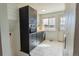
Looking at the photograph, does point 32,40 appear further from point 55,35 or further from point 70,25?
point 70,25

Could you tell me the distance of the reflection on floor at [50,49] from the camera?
0.93 metres

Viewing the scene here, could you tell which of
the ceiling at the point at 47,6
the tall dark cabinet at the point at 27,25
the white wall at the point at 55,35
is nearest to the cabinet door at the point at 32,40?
the tall dark cabinet at the point at 27,25

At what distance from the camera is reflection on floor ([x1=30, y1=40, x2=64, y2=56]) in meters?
0.93

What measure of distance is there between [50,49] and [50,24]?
0.91 feet

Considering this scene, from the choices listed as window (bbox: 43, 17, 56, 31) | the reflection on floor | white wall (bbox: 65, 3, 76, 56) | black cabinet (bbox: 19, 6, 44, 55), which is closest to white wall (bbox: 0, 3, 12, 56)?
black cabinet (bbox: 19, 6, 44, 55)

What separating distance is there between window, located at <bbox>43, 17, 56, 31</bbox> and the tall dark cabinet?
0.37 feet

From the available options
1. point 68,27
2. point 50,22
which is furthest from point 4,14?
point 68,27

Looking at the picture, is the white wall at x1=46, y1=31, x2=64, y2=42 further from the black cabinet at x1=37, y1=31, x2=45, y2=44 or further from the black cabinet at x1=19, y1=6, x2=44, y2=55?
the black cabinet at x1=19, y1=6, x2=44, y2=55

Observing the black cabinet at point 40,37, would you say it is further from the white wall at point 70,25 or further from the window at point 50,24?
the white wall at point 70,25

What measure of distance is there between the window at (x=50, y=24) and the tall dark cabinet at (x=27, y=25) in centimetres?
11

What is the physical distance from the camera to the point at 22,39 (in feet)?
3.06

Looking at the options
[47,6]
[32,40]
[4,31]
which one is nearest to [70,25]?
[47,6]

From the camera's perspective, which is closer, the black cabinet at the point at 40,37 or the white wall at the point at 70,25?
the white wall at the point at 70,25

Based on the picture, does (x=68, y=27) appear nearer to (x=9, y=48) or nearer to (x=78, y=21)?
(x=78, y=21)
